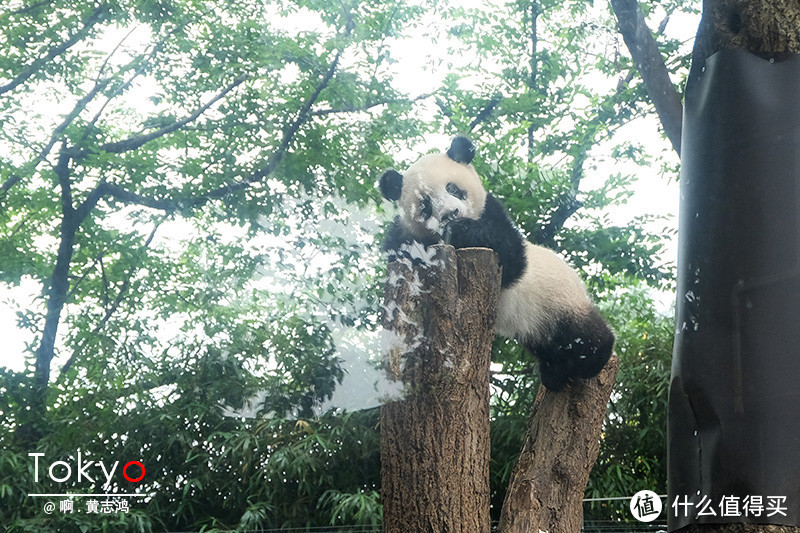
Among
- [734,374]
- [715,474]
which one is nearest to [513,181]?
[734,374]

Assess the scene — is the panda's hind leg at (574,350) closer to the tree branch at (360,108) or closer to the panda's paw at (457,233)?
the panda's paw at (457,233)

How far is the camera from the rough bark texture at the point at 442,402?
137 cm

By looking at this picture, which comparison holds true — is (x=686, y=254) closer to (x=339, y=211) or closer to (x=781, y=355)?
(x=781, y=355)

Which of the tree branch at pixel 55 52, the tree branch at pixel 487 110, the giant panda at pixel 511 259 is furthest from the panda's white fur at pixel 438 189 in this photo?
the tree branch at pixel 55 52

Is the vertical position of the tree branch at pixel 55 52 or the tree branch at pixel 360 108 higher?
the tree branch at pixel 55 52

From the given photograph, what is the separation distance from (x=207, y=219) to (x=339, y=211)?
1.24ft

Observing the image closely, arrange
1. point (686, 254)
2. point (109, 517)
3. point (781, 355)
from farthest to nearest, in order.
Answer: point (109, 517) → point (686, 254) → point (781, 355)

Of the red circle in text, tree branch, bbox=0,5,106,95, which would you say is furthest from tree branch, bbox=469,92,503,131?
the red circle in text

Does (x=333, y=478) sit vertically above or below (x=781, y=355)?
below

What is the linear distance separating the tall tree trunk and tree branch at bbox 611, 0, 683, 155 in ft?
1.12

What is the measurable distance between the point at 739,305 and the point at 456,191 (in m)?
0.78

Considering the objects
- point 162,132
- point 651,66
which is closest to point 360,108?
point 162,132

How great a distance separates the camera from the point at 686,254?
154 centimetres

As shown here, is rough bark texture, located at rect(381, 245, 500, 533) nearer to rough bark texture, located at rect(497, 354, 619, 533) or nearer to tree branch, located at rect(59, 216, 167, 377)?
rough bark texture, located at rect(497, 354, 619, 533)
